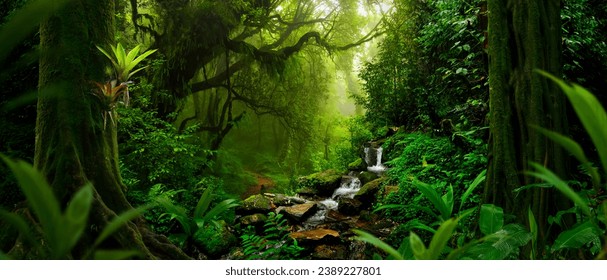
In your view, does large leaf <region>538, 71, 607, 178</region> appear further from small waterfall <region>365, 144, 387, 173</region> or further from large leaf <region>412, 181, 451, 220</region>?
small waterfall <region>365, 144, 387, 173</region>

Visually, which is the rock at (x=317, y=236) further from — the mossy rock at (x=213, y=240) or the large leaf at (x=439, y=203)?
the large leaf at (x=439, y=203)

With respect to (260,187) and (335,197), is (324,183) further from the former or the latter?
(260,187)

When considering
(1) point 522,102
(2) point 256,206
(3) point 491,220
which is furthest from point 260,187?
(3) point 491,220

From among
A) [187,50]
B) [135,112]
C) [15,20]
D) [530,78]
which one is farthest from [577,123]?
[187,50]

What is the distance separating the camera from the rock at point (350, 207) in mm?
5605

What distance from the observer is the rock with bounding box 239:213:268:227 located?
4992mm

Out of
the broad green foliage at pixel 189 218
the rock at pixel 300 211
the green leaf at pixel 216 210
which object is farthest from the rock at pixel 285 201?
the broad green foliage at pixel 189 218

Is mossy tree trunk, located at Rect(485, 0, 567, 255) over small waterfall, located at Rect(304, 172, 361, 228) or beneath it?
over

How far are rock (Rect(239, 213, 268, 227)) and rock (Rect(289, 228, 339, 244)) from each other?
2.94 ft

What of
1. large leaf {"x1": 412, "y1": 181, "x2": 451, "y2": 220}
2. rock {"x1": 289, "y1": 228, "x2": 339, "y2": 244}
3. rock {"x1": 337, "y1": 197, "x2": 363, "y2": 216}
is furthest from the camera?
rock {"x1": 337, "y1": 197, "x2": 363, "y2": 216}

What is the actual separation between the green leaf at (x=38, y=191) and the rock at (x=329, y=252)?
3573mm

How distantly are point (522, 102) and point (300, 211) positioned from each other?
398cm

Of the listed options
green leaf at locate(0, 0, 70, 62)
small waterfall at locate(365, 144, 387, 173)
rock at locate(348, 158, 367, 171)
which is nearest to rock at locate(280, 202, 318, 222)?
rock at locate(348, 158, 367, 171)

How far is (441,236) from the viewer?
1068 millimetres
